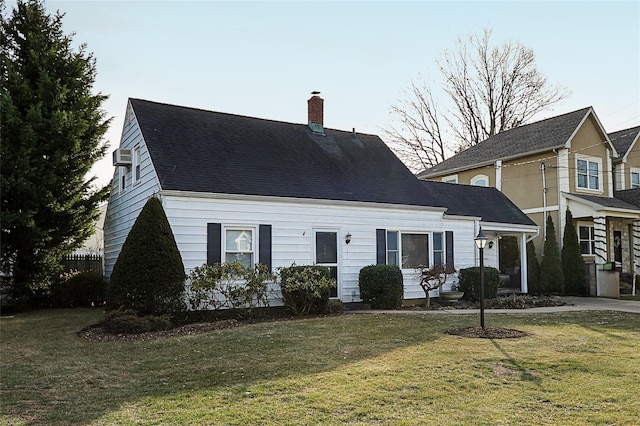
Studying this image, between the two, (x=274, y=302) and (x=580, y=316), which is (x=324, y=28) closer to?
(x=274, y=302)

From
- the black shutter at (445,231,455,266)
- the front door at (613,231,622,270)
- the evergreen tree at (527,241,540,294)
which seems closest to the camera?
the black shutter at (445,231,455,266)

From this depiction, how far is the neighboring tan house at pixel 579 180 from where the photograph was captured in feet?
68.8

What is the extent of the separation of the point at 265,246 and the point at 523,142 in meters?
14.6

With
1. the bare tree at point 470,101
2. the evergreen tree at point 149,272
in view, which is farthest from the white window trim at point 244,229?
the bare tree at point 470,101

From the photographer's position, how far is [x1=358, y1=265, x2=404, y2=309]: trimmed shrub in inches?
561

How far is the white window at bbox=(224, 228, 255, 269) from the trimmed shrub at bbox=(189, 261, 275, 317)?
Result: 1.74 feet

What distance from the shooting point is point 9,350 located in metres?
9.08

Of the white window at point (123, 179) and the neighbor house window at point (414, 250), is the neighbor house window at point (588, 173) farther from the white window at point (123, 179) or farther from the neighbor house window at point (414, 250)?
the white window at point (123, 179)

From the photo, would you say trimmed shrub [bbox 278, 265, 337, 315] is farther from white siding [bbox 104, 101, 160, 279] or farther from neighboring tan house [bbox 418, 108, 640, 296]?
neighboring tan house [bbox 418, 108, 640, 296]

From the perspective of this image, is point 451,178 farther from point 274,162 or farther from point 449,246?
point 274,162

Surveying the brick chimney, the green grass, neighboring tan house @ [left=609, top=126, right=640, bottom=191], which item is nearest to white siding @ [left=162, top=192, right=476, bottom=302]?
the green grass

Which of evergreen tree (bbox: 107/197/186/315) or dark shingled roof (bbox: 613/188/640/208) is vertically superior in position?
dark shingled roof (bbox: 613/188/640/208)

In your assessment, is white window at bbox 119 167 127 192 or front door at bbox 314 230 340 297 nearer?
front door at bbox 314 230 340 297

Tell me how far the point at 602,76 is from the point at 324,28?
31.2 feet
